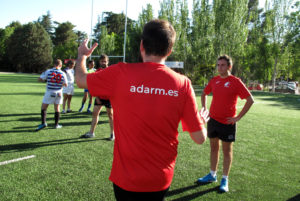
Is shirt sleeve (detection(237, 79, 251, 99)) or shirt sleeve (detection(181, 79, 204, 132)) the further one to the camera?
shirt sleeve (detection(237, 79, 251, 99))

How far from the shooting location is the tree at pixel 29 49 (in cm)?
6494

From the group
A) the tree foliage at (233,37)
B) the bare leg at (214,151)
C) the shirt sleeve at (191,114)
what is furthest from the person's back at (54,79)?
the tree foliage at (233,37)

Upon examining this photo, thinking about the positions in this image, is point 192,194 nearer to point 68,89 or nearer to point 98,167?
point 98,167

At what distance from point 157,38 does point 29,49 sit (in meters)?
74.3

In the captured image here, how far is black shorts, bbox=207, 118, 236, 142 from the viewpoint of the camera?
3.70 meters

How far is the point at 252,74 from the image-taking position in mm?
37438

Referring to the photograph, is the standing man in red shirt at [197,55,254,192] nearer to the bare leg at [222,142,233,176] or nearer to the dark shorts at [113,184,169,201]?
the bare leg at [222,142,233,176]

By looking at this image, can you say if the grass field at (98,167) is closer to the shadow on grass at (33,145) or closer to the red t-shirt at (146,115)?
the shadow on grass at (33,145)

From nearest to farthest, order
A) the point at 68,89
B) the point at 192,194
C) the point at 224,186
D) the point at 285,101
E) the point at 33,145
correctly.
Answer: the point at 192,194
the point at 224,186
the point at 33,145
the point at 68,89
the point at 285,101

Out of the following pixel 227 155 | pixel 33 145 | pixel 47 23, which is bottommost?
pixel 33 145

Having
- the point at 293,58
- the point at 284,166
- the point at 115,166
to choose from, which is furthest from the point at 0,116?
the point at 293,58

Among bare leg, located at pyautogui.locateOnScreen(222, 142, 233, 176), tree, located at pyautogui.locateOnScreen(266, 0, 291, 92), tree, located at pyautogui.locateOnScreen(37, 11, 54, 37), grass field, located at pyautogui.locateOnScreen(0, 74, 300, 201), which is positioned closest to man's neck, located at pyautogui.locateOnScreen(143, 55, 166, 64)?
grass field, located at pyautogui.locateOnScreen(0, 74, 300, 201)

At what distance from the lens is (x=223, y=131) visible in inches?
147

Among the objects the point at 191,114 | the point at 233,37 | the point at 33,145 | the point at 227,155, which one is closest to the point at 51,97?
the point at 33,145
